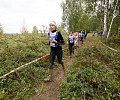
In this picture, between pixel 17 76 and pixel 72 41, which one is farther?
pixel 72 41

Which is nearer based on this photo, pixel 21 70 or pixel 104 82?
pixel 104 82

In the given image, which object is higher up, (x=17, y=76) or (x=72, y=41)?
(x=72, y=41)

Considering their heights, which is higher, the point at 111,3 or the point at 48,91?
the point at 111,3

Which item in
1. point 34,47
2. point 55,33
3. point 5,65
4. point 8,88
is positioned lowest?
point 8,88

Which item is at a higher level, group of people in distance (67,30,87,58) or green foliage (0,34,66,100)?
group of people in distance (67,30,87,58)

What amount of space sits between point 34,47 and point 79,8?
60.1 ft

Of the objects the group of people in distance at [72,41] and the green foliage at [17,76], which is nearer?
the green foliage at [17,76]

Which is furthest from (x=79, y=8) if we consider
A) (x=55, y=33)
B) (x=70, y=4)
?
(x=55, y=33)

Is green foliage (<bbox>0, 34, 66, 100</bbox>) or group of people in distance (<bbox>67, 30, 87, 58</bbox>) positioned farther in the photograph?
group of people in distance (<bbox>67, 30, 87, 58</bbox>)

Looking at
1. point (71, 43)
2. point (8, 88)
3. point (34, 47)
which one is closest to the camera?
point (8, 88)

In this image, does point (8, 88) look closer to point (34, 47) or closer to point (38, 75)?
point (38, 75)

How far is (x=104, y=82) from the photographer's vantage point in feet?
10.7

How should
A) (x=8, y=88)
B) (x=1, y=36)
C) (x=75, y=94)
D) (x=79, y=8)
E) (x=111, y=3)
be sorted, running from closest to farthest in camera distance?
(x=75, y=94) < (x=8, y=88) < (x=1, y=36) < (x=111, y=3) < (x=79, y=8)

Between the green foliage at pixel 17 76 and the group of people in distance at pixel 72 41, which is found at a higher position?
the group of people in distance at pixel 72 41
